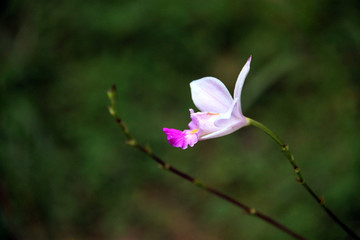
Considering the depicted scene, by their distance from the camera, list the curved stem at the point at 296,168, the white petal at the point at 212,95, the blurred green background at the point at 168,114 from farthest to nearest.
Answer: the blurred green background at the point at 168,114 < the white petal at the point at 212,95 < the curved stem at the point at 296,168

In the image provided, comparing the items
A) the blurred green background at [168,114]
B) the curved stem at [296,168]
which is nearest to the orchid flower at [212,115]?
the curved stem at [296,168]

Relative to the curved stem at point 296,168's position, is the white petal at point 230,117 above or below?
above

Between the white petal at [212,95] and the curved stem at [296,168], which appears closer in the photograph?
the curved stem at [296,168]

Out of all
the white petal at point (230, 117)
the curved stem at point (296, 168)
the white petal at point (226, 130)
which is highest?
the white petal at point (230, 117)

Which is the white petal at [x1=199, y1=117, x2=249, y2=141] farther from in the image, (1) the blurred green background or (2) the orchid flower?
(1) the blurred green background

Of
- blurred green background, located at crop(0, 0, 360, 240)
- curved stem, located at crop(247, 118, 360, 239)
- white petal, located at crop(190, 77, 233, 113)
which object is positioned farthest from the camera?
blurred green background, located at crop(0, 0, 360, 240)

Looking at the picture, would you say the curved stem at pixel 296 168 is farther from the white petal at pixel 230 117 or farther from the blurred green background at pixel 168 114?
the blurred green background at pixel 168 114

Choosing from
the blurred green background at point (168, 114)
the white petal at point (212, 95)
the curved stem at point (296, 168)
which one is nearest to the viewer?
the curved stem at point (296, 168)

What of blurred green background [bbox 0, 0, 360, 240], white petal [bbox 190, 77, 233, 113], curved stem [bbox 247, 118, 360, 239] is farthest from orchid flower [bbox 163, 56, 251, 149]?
blurred green background [bbox 0, 0, 360, 240]
